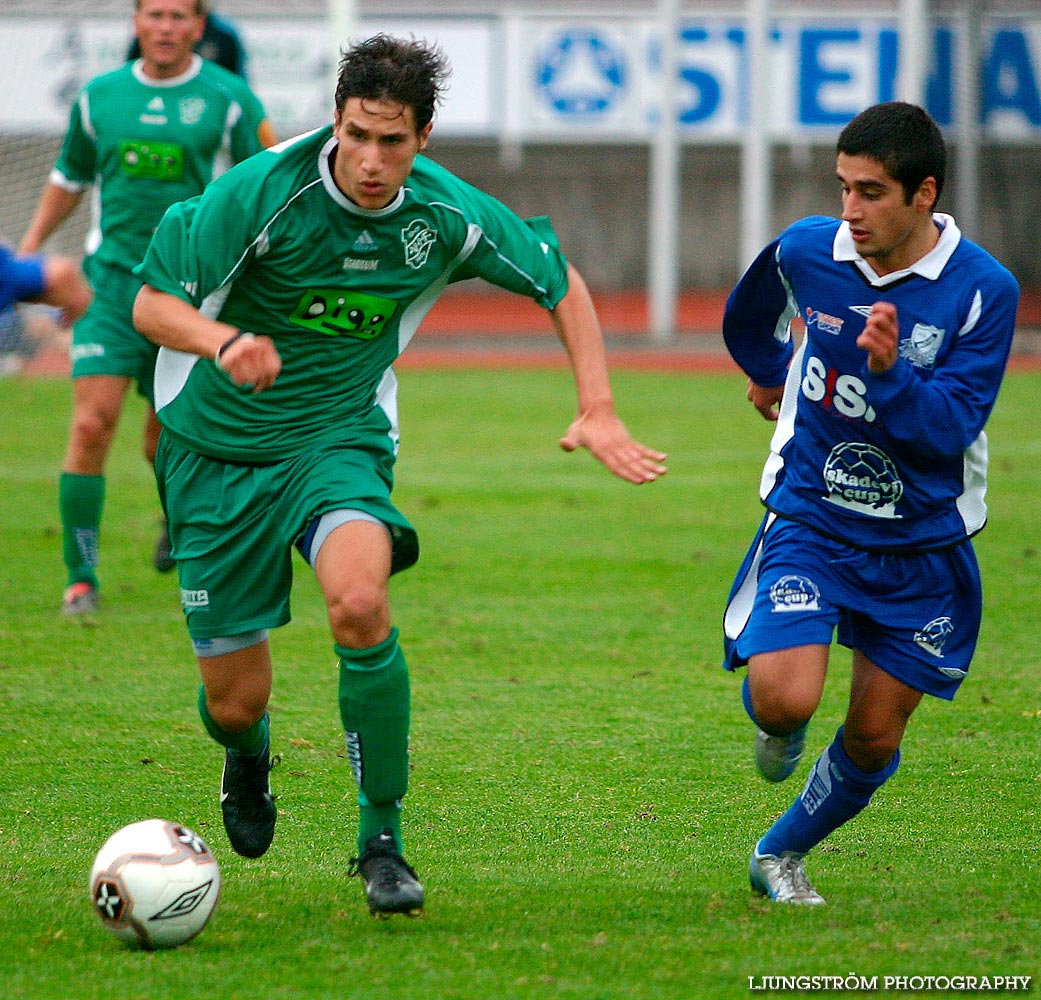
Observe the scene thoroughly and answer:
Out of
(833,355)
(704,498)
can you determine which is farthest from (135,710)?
(704,498)

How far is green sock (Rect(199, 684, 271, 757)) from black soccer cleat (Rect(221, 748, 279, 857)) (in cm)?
2

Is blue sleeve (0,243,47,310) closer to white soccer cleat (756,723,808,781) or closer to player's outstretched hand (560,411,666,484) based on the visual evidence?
player's outstretched hand (560,411,666,484)

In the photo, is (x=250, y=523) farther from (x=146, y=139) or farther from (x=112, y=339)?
(x=146, y=139)

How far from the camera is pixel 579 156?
27.7 metres

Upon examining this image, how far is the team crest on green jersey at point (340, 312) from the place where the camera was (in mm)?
4008

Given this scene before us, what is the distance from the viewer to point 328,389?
4.06 m

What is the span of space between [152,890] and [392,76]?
6.10ft

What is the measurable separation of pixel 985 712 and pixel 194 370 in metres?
3.11

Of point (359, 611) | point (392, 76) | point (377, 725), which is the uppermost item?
point (392, 76)

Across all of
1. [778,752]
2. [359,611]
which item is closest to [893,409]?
[778,752]

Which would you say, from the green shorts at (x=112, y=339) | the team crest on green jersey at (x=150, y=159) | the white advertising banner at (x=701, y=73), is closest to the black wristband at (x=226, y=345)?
the green shorts at (x=112, y=339)

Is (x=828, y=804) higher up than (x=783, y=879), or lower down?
higher up

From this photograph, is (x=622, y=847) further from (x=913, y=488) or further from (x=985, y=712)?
(x=985, y=712)

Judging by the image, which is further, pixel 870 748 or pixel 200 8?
pixel 200 8
